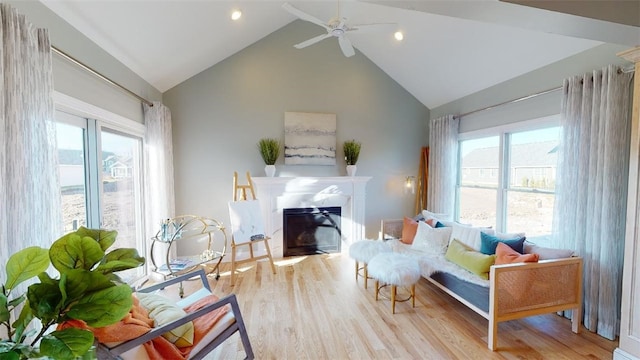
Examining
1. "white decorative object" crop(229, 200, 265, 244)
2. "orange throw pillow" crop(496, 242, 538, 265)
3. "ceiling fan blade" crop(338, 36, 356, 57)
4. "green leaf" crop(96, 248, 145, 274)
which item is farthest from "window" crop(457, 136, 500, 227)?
"green leaf" crop(96, 248, 145, 274)

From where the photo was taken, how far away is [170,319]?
5.66 ft

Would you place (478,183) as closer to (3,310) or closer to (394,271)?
(394,271)

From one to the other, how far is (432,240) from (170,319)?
2.98m

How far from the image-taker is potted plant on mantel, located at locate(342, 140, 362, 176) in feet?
15.3

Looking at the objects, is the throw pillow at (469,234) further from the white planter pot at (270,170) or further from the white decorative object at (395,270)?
the white planter pot at (270,170)

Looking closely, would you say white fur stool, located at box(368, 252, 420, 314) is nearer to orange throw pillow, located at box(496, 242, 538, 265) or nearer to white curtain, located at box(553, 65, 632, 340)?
orange throw pillow, located at box(496, 242, 538, 265)

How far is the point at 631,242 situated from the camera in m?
1.99

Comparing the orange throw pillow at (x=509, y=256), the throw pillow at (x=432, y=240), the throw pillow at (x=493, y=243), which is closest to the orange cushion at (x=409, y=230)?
the throw pillow at (x=432, y=240)

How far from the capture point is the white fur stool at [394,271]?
2.69 m

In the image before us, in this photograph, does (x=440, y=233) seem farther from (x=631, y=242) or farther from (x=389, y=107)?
(x=389, y=107)

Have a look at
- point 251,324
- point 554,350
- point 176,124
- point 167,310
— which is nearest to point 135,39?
point 176,124

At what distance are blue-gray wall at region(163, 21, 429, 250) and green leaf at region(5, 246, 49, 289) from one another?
351 centimetres

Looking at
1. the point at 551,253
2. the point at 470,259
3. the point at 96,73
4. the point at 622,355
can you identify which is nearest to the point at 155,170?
the point at 96,73

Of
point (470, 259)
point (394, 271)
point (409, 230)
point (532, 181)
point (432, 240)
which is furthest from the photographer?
point (409, 230)
